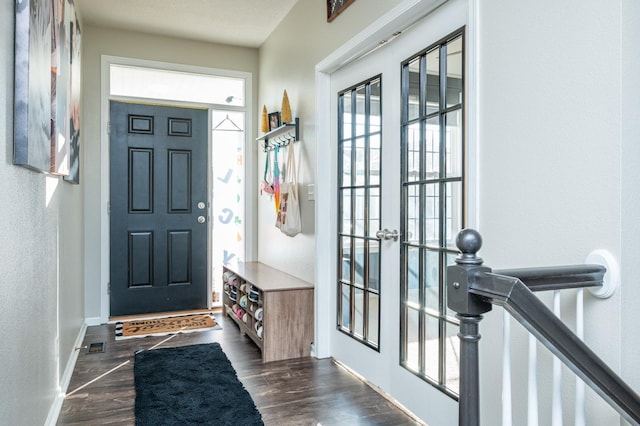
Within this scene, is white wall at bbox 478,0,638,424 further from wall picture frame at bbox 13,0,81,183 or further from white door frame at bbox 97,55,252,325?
white door frame at bbox 97,55,252,325

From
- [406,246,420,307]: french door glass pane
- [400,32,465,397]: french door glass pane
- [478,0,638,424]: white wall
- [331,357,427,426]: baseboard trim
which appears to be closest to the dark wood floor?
[331,357,427,426]: baseboard trim

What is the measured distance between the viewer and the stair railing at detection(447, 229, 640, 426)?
2.99 ft

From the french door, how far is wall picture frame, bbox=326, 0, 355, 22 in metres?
0.35

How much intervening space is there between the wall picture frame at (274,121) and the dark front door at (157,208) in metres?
0.95

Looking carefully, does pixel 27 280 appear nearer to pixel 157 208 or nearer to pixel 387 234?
pixel 387 234

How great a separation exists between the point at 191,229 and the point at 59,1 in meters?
2.72

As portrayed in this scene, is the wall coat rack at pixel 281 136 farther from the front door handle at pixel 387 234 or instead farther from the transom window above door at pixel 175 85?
the front door handle at pixel 387 234

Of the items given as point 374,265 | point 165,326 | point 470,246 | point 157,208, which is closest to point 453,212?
point 374,265

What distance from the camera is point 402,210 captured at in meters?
2.47

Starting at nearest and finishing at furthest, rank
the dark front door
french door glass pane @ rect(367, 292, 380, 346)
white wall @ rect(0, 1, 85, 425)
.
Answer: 1. white wall @ rect(0, 1, 85, 425)
2. french door glass pane @ rect(367, 292, 380, 346)
3. the dark front door

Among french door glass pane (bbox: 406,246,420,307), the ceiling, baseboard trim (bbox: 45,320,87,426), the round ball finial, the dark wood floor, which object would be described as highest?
Answer: the ceiling

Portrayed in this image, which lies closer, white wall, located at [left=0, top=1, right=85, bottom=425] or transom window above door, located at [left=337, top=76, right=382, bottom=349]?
white wall, located at [left=0, top=1, right=85, bottom=425]

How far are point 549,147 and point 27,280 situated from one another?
1.97 metres

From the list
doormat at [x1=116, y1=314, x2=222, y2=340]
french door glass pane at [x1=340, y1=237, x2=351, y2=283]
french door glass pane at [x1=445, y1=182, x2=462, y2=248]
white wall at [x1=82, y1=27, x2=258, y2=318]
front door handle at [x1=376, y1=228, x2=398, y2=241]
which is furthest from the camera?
white wall at [x1=82, y1=27, x2=258, y2=318]
